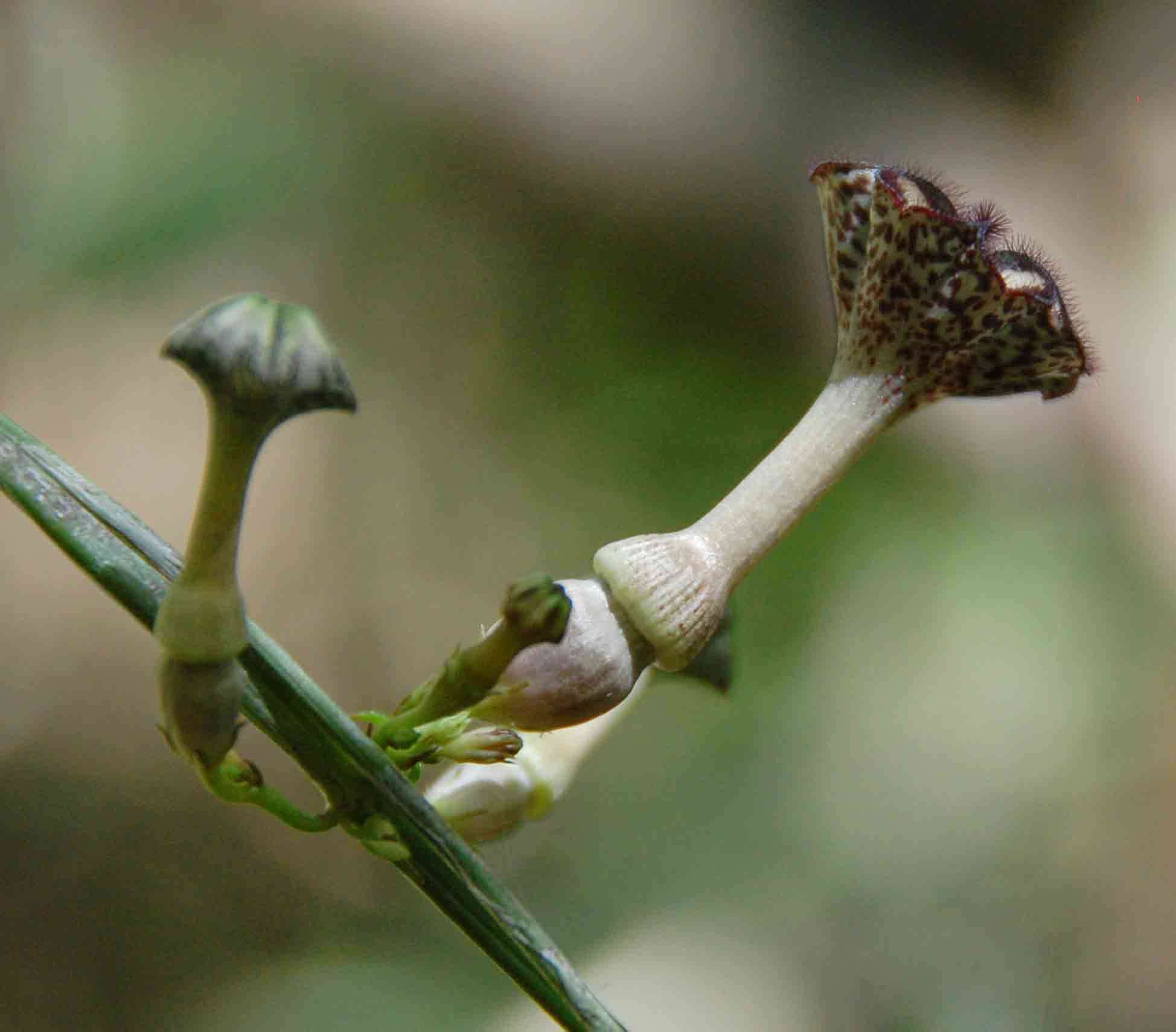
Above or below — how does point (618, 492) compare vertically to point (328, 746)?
below

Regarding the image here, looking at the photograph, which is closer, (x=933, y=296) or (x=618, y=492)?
(x=933, y=296)

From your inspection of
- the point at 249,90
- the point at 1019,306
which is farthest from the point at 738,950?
the point at 249,90

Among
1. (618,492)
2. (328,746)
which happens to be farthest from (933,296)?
(618,492)

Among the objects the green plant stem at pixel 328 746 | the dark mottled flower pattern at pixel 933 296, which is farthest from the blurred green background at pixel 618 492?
the dark mottled flower pattern at pixel 933 296

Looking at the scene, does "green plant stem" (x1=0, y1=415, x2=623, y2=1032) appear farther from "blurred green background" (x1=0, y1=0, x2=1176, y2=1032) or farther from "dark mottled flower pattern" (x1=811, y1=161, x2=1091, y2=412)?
"blurred green background" (x1=0, y1=0, x2=1176, y2=1032)

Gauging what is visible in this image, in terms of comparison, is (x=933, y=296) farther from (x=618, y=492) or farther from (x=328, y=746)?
(x=618, y=492)

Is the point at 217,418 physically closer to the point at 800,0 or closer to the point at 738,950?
the point at 738,950

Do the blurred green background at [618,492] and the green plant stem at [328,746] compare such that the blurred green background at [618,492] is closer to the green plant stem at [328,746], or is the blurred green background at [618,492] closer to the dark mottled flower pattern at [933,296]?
the green plant stem at [328,746]
